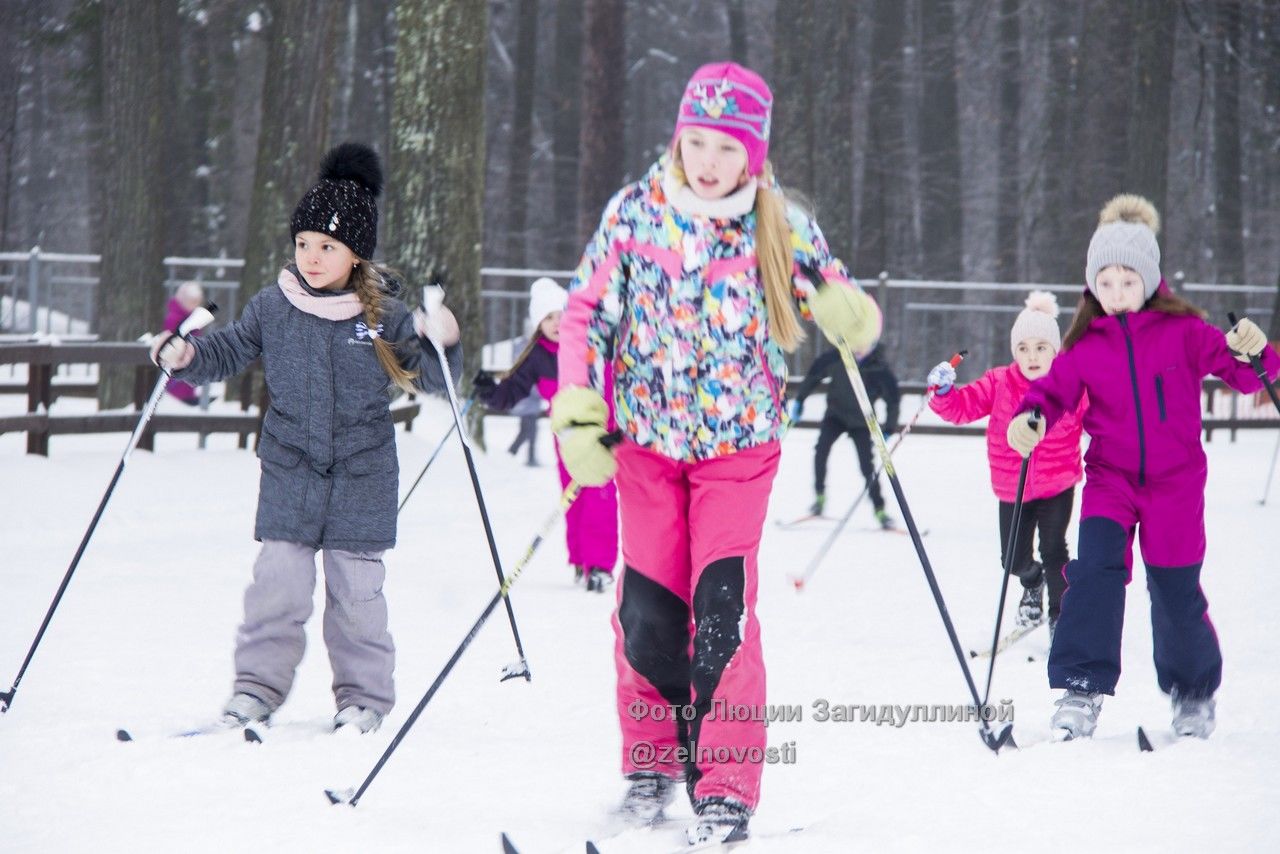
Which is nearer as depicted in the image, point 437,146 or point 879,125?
point 437,146

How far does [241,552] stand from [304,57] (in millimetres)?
5766

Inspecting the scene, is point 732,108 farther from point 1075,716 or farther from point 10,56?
point 10,56

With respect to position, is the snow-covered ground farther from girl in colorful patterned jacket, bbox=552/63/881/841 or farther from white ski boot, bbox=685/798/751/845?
girl in colorful patterned jacket, bbox=552/63/881/841

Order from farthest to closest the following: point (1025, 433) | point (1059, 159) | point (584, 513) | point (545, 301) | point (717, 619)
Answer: point (1059, 159) < point (545, 301) < point (584, 513) < point (1025, 433) < point (717, 619)

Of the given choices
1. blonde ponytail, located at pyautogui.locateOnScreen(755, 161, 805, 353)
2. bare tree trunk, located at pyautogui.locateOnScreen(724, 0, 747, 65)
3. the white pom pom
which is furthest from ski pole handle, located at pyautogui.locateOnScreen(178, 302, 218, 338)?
bare tree trunk, located at pyautogui.locateOnScreen(724, 0, 747, 65)

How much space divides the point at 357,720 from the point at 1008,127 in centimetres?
3190

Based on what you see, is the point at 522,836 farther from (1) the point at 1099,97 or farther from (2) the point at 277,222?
(1) the point at 1099,97

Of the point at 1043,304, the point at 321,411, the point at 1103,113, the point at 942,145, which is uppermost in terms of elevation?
the point at 942,145

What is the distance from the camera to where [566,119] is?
33.8m

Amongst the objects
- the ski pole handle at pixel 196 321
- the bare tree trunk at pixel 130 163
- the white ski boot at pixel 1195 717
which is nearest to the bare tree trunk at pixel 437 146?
the bare tree trunk at pixel 130 163

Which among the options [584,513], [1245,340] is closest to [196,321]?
[1245,340]

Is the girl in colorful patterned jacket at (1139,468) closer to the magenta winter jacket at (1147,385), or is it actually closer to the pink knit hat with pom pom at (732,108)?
the magenta winter jacket at (1147,385)

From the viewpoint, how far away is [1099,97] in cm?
2280

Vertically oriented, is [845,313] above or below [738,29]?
below
